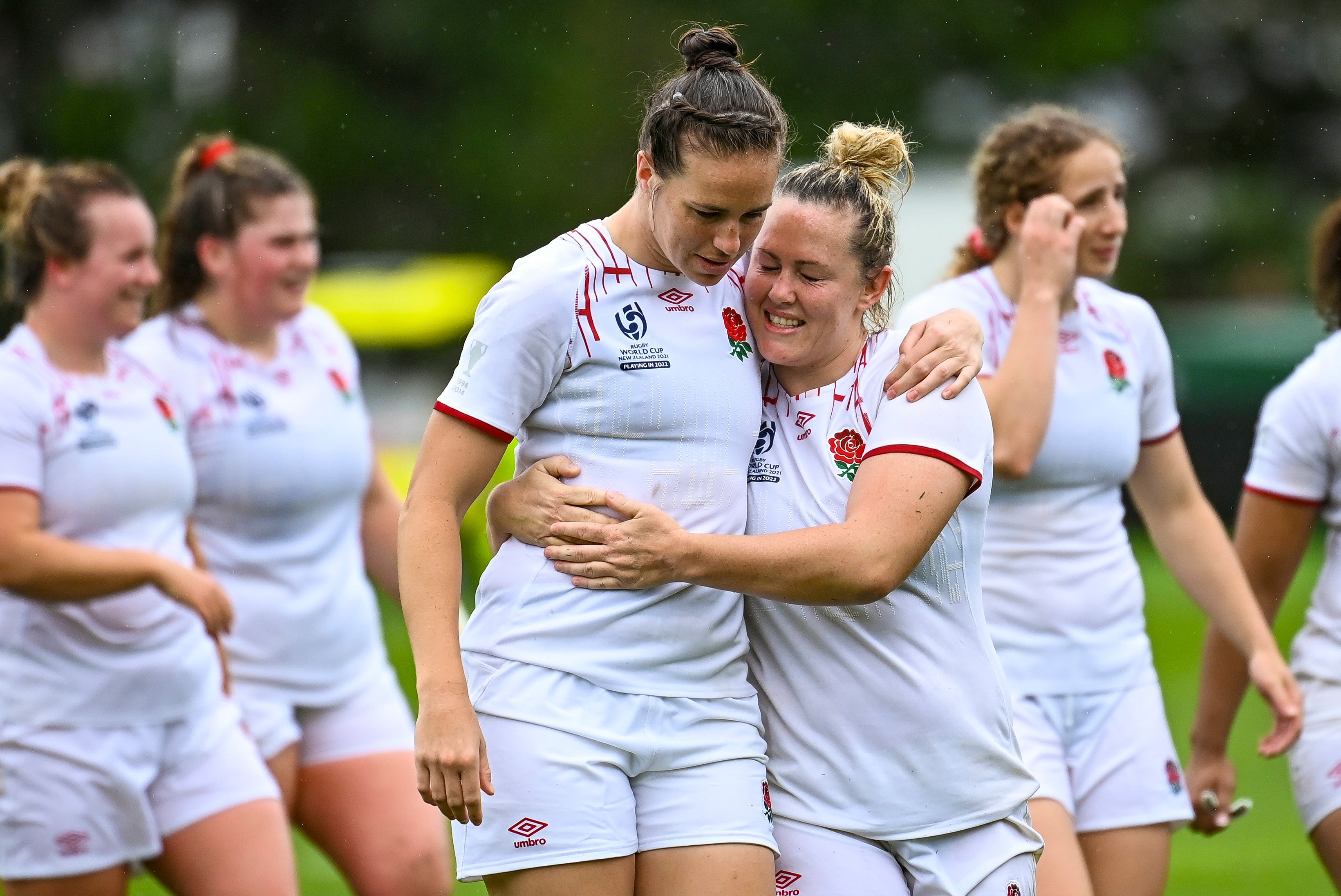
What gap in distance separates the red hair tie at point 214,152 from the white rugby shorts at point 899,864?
3143 mm

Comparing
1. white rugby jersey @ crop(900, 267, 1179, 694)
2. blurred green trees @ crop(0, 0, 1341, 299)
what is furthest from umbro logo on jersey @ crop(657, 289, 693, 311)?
blurred green trees @ crop(0, 0, 1341, 299)

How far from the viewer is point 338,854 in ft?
15.5

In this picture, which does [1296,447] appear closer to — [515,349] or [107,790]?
[515,349]

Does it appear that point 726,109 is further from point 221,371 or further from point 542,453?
point 221,371

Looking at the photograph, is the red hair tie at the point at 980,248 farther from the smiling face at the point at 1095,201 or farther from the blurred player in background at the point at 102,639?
the blurred player in background at the point at 102,639

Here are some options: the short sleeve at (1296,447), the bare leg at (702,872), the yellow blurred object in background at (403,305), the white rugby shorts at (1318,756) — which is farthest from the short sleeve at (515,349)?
the yellow blurred object in background at (403,305)

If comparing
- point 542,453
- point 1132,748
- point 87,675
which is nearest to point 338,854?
point 87,675

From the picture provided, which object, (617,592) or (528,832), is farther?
(617,592)

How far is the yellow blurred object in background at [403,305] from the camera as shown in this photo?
18.3 m

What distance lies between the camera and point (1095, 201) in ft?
14.3

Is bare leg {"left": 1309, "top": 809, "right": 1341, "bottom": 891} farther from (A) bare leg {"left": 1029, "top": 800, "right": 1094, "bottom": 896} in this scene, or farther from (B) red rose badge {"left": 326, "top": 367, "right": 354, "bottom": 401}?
(B) red rose badge {"left": 326, "top": 367, "right": 354, "bottom": 401}

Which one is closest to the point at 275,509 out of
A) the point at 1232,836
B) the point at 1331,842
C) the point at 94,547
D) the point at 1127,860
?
the point at 94,547

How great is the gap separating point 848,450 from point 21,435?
2277mm

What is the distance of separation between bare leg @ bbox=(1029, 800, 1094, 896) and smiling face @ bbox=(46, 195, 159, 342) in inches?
112
